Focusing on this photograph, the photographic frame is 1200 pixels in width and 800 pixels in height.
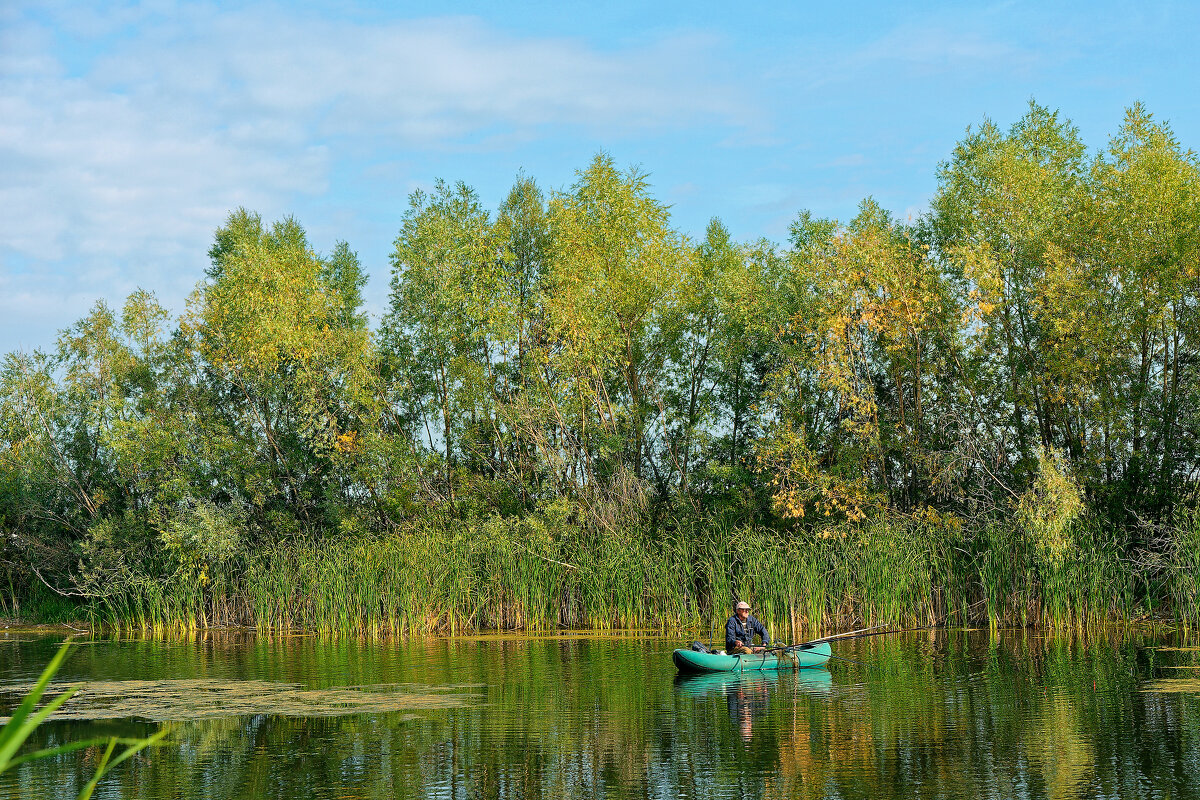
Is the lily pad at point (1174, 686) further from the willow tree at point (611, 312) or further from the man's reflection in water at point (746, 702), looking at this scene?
the willow tree at point (611, 312)

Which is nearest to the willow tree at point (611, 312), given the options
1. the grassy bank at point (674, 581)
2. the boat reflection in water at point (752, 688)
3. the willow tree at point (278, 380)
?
the grassy bank at point (674, 581)

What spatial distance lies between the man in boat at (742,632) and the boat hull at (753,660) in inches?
6.4

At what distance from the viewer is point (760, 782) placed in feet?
31.0

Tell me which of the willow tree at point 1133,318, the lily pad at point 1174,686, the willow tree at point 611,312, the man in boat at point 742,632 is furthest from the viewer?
the willow tree at point 611,312

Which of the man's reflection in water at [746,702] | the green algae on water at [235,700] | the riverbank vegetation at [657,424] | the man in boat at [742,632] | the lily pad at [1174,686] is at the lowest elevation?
the man's reflection in water at [746,702]

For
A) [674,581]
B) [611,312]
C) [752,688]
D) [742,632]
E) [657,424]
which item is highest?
[611,312]

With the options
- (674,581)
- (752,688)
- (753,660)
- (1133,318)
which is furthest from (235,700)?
(1133,318)

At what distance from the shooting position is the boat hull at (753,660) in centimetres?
1650

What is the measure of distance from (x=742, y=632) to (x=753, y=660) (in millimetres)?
581

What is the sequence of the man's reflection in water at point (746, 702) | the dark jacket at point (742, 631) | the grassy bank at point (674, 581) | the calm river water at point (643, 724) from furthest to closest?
1. the grassy bank at point (674, 581)
2. the dark jacket at point (742, 631)
3. the man's reflection in water at point (746, 702)
4. the calm river water at point (643, 724)

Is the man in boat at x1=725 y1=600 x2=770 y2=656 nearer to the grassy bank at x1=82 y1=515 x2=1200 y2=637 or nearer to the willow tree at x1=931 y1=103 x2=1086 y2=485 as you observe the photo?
the grassy bank at x1=82 y1=515 x2=1200 y2=637

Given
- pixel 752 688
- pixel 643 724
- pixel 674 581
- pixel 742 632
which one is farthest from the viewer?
pixel 674 581

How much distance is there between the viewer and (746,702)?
47.0 feet

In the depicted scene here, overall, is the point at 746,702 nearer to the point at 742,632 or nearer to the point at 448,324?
the point at 742,632
